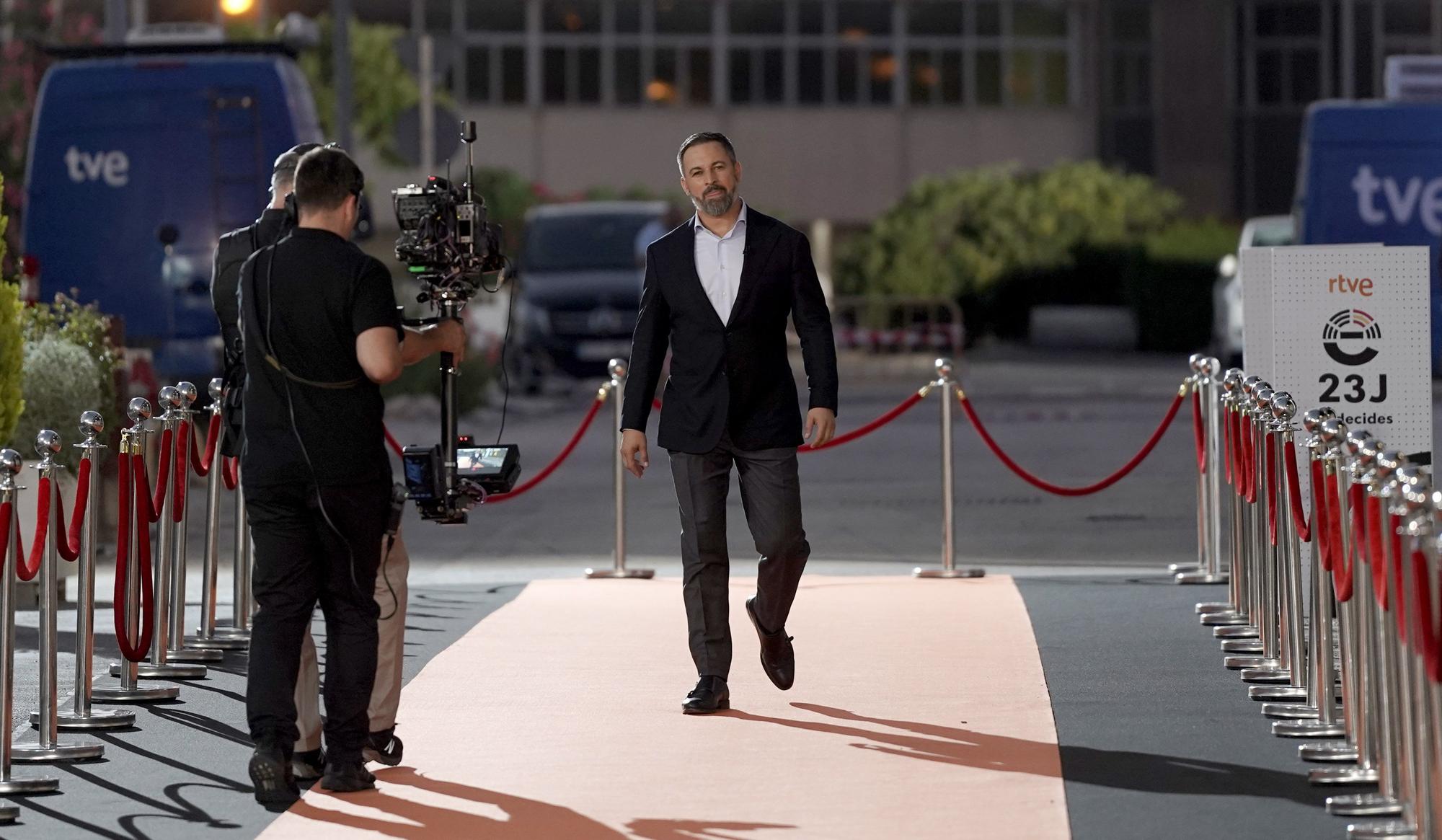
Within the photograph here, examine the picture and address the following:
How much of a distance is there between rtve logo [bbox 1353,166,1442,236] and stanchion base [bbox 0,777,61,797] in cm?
1892

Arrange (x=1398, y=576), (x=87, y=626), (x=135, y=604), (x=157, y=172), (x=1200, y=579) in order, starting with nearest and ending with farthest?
(x=1398, y=576) → (x=87, y=626) → (x=135, y=604) → (x=1200, y=579) → (x=157, y=172)

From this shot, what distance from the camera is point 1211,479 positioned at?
1266 cm

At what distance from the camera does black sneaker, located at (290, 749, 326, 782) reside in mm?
7707

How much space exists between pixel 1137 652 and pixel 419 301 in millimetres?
3425

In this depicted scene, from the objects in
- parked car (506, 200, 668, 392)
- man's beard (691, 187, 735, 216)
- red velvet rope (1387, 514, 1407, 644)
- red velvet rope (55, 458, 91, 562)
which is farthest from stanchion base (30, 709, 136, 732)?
parked car (506, 200, 668, 392)

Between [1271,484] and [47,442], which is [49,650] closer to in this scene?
[47,442]

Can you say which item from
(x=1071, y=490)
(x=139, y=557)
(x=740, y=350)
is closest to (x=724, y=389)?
(x=740, y=350)

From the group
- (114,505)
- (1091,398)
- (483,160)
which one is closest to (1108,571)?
(114,505)

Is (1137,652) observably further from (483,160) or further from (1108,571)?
(483,160)

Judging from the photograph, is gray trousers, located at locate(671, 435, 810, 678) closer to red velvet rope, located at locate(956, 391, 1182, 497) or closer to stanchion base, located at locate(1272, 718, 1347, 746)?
stanchion base, located at locate(1272, 718, 1347, 746)

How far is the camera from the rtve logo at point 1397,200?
79.9 feet

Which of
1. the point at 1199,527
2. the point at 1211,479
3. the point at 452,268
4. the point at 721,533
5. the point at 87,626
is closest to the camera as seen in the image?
the point at 452,268

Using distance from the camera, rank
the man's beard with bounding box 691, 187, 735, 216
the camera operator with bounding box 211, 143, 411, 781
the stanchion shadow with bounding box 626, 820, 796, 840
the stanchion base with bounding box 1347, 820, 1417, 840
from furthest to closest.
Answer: the man's beard with bounding box 691, 187, 735, 216 < the camera operator with bounding box 211, 143, 411, 781 < the stanchion shadow with bounding box 626, 820, 796, 840 < the stanchion base with bounding box 1347, 820, 1417, 840

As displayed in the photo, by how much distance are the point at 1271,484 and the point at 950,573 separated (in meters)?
3.74
